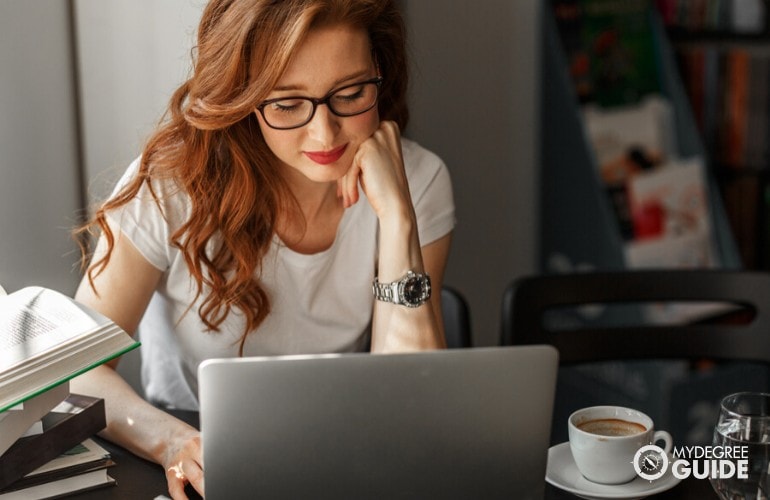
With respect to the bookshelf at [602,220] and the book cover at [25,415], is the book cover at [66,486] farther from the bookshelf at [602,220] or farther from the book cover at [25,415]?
the bookshelf at [602,220]

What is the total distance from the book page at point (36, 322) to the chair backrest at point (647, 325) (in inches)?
30.6

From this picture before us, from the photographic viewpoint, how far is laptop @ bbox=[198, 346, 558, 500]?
A: 3.31 ft

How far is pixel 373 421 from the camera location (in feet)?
3.35

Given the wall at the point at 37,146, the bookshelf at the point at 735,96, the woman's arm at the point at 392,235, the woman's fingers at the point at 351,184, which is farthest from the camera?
the bookshelf at the point at 735,96

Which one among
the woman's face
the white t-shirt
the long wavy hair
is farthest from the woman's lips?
the white t-shirt

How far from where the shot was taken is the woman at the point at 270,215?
5.01 feet

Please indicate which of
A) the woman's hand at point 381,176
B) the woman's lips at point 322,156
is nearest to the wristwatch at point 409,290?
the woman's hand at point 381,176

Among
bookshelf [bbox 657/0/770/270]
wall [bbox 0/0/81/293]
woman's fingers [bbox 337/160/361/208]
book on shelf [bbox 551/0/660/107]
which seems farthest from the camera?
bookshelf [bbox 657/0/770/270]

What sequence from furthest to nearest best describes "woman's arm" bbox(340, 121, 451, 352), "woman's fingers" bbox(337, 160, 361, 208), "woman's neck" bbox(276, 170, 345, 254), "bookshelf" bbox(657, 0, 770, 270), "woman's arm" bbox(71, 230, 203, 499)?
"bookshelf" bbox(657, 0, 770, 270) → "woman's neck" bbox(276, 170, 345, 254) → "woman's fingers" bbox(337, 160, 361, 208) → "woman's arm" bbox(340, 121, 451, 352) → "woman's arm" bbox(71, 230, 203, 499)

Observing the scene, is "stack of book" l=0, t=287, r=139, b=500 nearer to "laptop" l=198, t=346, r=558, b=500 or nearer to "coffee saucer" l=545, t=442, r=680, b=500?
A: "laptop" l=198, t=346, r=558, b=500

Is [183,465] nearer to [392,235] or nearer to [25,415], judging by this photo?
[25,415]

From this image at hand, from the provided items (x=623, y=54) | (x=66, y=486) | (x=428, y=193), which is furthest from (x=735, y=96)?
(x=66, y=486)

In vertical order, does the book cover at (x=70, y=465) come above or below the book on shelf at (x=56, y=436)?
below

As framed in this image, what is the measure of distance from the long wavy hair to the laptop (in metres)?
0.64
